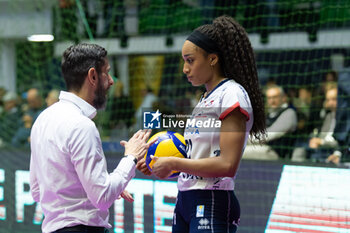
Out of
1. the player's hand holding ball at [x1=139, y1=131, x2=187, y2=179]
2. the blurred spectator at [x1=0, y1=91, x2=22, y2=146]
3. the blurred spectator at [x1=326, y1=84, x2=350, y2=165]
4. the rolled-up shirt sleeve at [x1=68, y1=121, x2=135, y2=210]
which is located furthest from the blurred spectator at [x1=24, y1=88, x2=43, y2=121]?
the rolled-up shirt sleeve at [x1=68, y1=121, x2=135, y2=210]

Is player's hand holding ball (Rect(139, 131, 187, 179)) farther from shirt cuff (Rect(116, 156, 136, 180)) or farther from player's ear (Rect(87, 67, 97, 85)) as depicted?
player's ear (Rect(87, 67, 97, 85))

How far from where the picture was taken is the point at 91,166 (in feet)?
8.10

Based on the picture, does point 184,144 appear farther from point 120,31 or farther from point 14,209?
point 120,31

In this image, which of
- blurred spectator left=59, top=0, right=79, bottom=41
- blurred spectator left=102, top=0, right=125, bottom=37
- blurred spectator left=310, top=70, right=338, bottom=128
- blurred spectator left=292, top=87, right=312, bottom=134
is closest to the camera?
blurred spectator left=292, top=87, right=312, bottom=134

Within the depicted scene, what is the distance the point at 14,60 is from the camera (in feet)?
41.2

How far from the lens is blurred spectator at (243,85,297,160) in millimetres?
5988

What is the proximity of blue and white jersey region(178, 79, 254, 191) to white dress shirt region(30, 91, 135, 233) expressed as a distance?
32 cm

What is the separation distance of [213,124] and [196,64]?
315mm

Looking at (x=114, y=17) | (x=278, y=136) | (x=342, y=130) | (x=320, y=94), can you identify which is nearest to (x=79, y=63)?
(x=342, y=130)

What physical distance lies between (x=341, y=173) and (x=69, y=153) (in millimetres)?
2806

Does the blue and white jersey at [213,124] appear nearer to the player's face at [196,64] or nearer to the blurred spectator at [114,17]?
the player's face at [196,64]

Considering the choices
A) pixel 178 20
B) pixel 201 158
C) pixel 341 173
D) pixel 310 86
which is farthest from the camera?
pixel 178 20

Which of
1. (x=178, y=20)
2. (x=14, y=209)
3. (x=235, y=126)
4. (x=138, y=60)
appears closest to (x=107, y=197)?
(x=235, y=126)

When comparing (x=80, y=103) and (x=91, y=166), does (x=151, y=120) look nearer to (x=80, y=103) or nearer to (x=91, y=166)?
(x=80, y=103)
